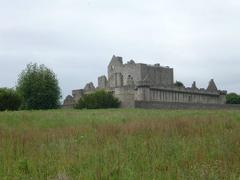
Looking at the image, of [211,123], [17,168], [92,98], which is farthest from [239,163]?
[92,98]

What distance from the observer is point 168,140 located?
1111cm

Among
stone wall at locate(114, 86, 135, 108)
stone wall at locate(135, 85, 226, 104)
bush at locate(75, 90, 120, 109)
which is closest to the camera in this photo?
stone wall at locate(114, 86, 135, 108)

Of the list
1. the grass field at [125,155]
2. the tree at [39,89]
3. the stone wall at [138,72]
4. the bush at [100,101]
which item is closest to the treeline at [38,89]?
the tree at [39,89]

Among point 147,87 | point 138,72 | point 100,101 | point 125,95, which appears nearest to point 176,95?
point 138,72

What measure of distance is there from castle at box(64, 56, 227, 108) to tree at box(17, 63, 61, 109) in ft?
24.3

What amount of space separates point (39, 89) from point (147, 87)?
16.6m

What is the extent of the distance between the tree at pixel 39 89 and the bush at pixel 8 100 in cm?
1053

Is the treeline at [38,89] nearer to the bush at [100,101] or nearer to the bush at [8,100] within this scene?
the bush at [100,101]

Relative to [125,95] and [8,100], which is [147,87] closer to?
[125,95]

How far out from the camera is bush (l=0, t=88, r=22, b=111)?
168 ft

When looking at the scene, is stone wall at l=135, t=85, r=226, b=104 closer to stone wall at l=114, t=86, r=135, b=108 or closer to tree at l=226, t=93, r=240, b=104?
stone wall at l=114, t=86, r=135, b=108

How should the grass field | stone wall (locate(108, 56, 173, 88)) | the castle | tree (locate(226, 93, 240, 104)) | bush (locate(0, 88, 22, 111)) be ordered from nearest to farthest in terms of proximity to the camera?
the grass field
bush (locate(0, 88, 22, 111))
the castle
stone wall (locate(108, 56, 173, 88))
tree (locate(226, 93, 240, 104))

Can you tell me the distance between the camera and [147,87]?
69875 millimetres

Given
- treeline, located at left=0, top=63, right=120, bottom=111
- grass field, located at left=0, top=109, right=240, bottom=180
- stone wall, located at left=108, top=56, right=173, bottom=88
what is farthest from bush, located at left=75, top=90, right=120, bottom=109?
grass field, located at left=0, top=109, right=240, bottom=180
